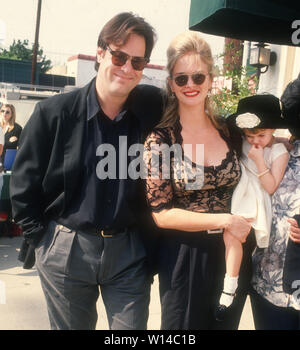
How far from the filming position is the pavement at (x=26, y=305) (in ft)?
11.6

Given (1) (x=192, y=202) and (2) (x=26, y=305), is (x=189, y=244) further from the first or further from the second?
(2) (x=26, y=305)

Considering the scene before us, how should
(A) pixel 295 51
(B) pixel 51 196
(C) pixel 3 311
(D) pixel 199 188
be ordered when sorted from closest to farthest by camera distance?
(D) pixel 199 188 → (B) pixel 51 196 → (C) pixel 3 311 → (A) pixel 295 51

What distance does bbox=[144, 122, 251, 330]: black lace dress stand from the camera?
200 cm

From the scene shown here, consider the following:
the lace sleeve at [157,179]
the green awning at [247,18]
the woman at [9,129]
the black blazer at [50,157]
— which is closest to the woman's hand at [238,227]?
the lace sleeve at [157,179]

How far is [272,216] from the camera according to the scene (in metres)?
2.08

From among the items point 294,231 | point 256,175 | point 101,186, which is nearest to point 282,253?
point 294,231

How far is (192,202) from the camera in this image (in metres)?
2.03

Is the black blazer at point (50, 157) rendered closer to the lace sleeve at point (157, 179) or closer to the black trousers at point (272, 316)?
the lace sleeve at point (157, 179)

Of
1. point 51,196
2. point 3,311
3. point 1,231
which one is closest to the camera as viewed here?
point 51,196

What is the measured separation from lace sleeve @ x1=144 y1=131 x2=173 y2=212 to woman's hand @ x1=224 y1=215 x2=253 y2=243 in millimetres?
312

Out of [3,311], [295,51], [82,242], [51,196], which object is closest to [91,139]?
[51,196]
